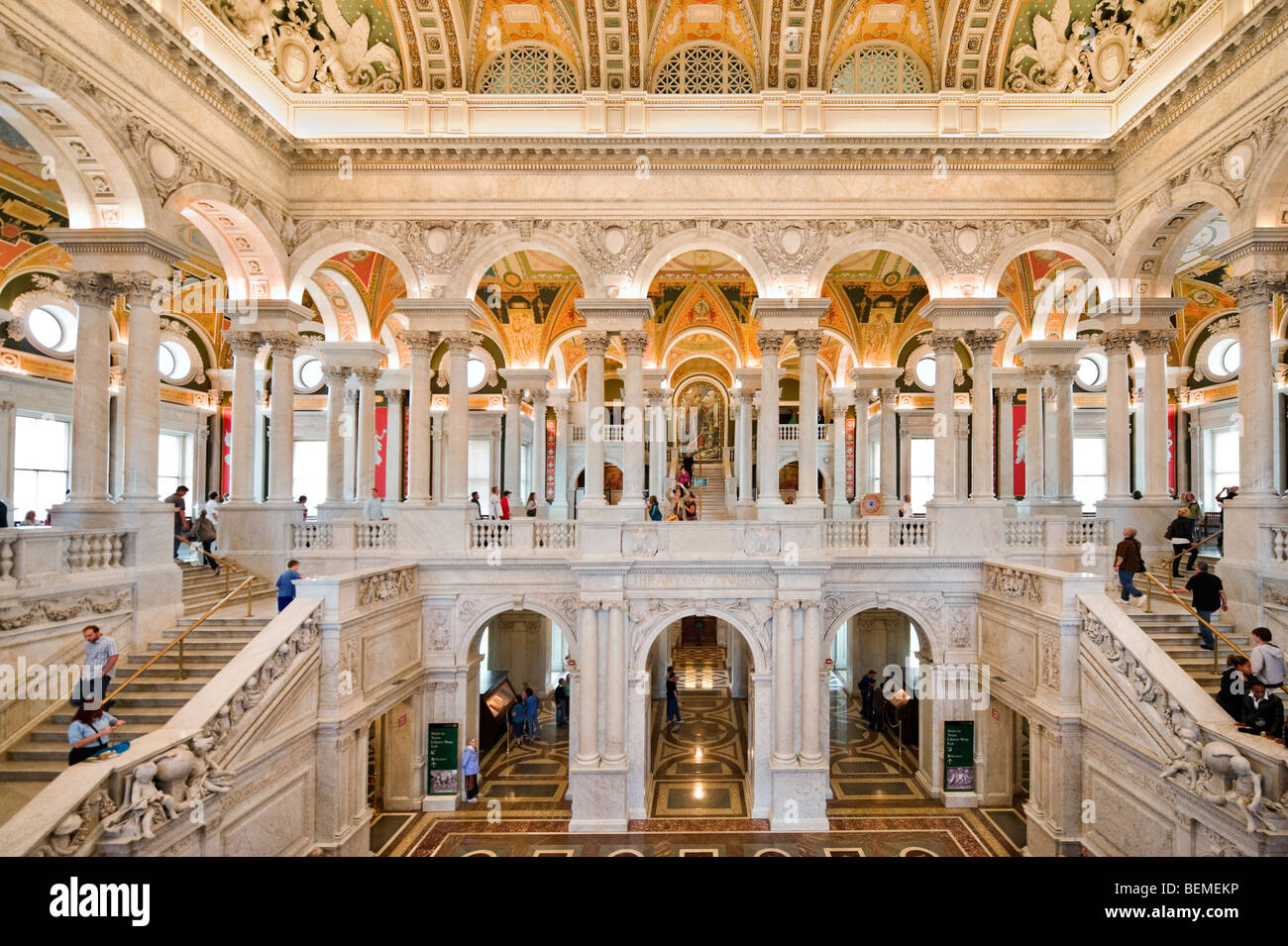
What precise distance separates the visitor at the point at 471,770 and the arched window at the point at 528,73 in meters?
13.4

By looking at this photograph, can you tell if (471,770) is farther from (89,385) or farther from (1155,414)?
(1155,414)

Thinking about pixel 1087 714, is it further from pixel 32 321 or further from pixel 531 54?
pixel 32 321

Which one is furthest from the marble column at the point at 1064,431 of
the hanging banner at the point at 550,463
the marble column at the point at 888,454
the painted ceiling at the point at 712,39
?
the hanging banner at the point at 550,463

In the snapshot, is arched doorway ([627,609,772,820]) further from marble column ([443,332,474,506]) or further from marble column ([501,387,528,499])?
marble column ([501,387,528,499])

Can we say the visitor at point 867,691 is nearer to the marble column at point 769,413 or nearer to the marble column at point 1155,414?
the marble column at point 769,413

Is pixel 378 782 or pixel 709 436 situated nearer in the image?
pixel 378 782

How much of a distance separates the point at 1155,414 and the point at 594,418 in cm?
1111

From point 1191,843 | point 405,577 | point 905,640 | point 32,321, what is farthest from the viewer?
point 905,640

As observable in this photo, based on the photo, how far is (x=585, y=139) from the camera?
44.8ft

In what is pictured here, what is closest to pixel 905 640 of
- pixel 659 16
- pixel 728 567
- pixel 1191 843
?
pixel 728 567

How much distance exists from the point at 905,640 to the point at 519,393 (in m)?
13.4

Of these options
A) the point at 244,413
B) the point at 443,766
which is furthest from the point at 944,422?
the point at 244,413

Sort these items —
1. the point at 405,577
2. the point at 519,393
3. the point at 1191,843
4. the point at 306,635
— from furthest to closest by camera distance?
the point at 519,393 → the point at 405,577 → the point at 306,635 → the point at 1191,843

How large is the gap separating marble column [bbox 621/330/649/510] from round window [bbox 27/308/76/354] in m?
13.8
